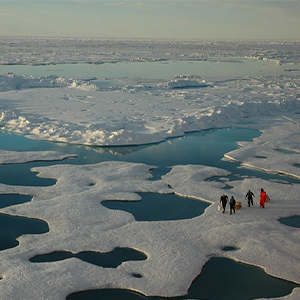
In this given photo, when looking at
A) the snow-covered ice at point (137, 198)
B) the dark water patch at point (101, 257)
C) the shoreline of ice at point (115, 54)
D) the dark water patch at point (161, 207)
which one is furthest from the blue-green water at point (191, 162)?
the shoreline of ice at point (115, 54)

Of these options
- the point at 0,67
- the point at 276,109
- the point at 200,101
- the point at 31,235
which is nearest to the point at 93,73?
the point at 0,67

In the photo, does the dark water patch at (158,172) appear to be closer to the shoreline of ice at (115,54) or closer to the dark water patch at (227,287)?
the dark water patch at (227,287)

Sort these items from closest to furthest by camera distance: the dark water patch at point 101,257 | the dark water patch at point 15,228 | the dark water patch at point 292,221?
1. the dark water patch at point 101,257
2. the dark water patch at point 15,228
3. the dark water patch at point 292,221

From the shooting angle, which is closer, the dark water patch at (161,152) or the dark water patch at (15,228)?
the dark water patch at (15,228)

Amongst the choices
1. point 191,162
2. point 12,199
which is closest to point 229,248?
point 12,199

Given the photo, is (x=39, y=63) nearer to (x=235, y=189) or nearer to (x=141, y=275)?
(x=235, y=189)

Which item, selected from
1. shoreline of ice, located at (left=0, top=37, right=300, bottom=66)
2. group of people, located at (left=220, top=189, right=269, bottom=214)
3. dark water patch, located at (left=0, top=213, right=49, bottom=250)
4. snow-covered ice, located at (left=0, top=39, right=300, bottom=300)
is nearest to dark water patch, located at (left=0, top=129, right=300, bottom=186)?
snow-covered ice, located at (left=0, top=39, right=300, bottom=300)

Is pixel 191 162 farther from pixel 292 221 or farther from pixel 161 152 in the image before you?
pixel 292 221
